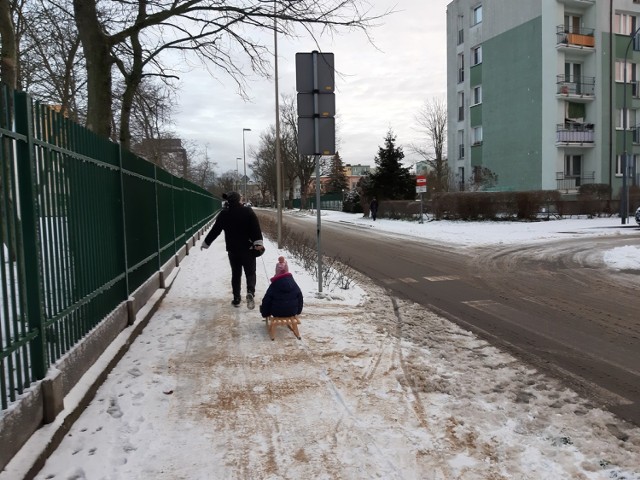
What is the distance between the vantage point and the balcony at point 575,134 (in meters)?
32.4

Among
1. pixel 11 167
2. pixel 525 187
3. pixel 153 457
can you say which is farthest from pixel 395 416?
pixel 525 187

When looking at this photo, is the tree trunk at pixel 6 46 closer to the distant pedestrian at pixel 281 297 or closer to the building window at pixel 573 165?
the distant pedestrian at pixel 281 297

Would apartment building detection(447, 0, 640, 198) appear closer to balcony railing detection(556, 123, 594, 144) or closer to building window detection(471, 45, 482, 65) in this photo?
balcony railing detection(556, 123, 594, 144)

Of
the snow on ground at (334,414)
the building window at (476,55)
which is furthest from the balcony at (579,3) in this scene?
the snow on ground at (334,414)

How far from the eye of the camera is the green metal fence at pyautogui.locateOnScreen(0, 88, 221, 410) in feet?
10.5

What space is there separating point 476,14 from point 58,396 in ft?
140

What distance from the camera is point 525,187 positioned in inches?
1340

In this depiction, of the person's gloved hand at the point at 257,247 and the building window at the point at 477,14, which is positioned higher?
the building window at the point at 477,14

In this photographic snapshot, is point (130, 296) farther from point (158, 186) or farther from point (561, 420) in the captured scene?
point (561, 420)

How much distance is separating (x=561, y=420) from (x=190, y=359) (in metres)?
3.50

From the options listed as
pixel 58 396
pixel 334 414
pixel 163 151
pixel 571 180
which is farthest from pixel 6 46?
pixel 571 180

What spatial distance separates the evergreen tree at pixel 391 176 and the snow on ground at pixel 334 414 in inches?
1267

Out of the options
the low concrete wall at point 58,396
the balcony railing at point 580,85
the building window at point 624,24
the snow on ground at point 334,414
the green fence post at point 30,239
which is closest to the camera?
the low concrete wall at point 58,396

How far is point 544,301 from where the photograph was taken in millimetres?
8109
